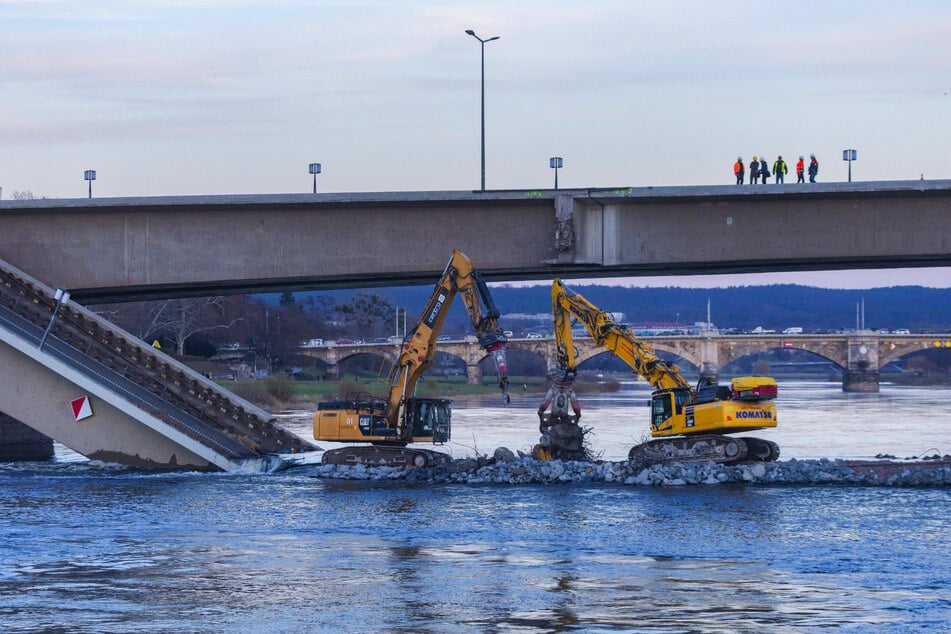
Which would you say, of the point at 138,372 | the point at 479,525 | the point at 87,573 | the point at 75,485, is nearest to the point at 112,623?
the point at 87,573

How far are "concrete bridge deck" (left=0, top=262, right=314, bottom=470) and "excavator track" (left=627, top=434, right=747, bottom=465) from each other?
46.3 ft

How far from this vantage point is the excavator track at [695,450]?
45.7 meters

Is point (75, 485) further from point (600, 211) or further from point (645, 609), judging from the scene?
point (645, 609)

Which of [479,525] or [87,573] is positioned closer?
[87,573]

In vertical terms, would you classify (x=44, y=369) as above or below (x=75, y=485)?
above

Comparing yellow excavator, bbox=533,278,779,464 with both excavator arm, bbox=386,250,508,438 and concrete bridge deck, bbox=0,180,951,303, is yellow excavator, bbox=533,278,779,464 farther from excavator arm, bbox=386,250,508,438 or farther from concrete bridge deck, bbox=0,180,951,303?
concrete bridge deck, bbox=0,180,951,303

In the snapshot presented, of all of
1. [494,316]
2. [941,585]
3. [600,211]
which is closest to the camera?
[941,585]

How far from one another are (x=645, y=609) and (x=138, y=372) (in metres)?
30.4

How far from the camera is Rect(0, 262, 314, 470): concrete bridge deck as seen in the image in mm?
45656

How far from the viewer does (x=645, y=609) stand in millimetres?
23312

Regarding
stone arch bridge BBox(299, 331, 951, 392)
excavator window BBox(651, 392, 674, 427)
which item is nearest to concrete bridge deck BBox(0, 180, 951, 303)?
excavator window BBox(651, 392, 674, 427)

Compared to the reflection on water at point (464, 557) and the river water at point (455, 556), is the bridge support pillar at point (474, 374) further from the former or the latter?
the reflection on water at point (464, 557)

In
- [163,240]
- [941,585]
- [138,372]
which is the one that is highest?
[163,240]

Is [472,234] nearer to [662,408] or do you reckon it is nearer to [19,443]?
[662,408]
